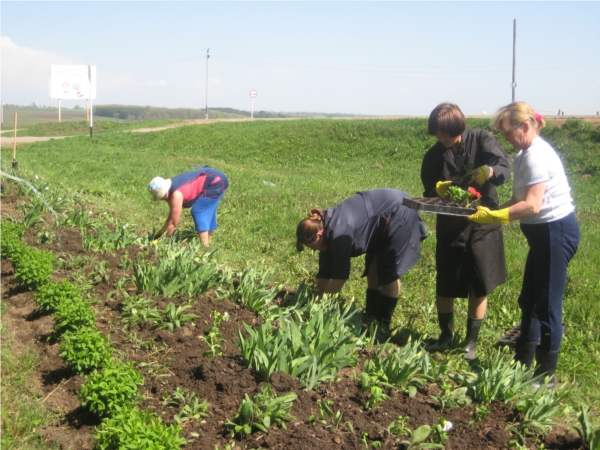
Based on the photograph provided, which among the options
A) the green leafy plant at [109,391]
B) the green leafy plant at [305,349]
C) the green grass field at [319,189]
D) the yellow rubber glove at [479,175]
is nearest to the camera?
the green leafy plant at [109,391]

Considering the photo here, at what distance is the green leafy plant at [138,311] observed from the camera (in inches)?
165

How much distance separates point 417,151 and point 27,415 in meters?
16.6

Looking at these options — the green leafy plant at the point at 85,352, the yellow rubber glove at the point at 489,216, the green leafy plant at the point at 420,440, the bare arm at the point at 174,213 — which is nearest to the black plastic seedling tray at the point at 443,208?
the yellow rubber glove at the point at 489,216

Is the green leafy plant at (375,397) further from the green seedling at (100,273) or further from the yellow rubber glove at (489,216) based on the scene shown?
the green seedling at (100,273)

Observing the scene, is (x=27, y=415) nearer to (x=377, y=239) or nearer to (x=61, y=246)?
(x=377, y=239)

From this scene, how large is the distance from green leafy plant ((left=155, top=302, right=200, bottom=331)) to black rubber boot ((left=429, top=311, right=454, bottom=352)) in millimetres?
1708

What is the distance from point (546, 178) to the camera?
351 centimetres

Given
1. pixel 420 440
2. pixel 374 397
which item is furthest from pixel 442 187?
pixel 420 440

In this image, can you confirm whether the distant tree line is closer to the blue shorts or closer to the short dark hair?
the blue shorts

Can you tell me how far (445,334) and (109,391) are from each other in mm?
2499

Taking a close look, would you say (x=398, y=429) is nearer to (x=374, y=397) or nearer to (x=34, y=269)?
(x=374, y=397)

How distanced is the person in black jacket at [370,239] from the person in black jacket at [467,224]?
0.27 metres

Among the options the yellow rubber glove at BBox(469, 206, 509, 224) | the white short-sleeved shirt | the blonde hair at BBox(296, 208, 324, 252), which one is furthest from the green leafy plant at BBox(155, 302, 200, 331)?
the white short-sleeved shirt

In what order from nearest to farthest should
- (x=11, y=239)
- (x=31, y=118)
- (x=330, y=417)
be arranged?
(x=330, y=417), (x=11, y=239), (x=31, y=118)
